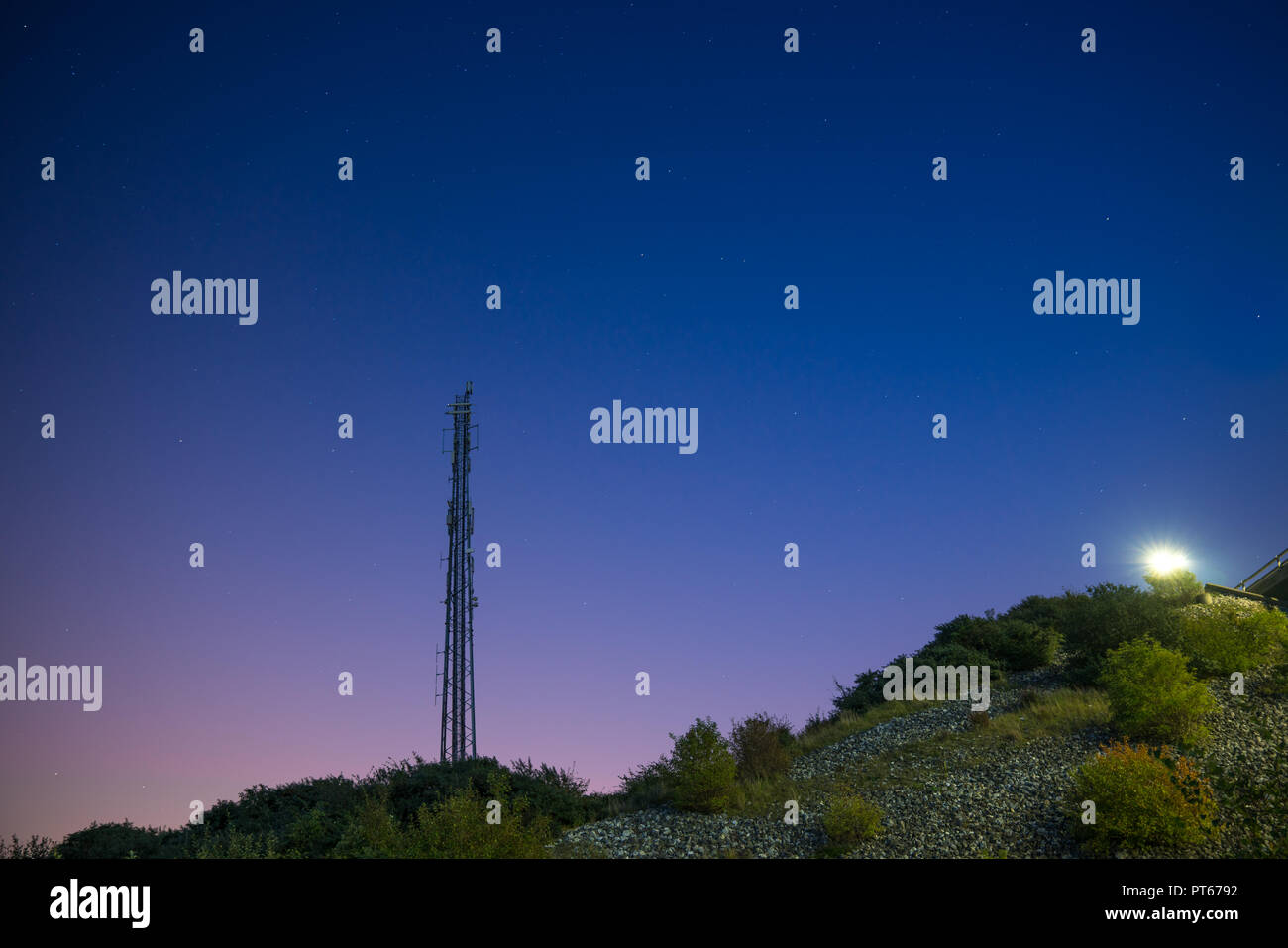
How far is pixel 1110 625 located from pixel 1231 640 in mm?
4745

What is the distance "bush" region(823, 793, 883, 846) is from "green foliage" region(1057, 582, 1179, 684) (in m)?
12.8

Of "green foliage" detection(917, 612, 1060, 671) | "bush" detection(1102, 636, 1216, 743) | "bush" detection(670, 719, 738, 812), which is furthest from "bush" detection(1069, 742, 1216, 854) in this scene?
"green foliage" detection(917, 612, 1060, 671)

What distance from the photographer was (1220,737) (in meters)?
21.3

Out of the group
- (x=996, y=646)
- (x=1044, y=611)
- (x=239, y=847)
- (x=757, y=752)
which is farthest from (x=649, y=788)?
(x=1044, y=611)

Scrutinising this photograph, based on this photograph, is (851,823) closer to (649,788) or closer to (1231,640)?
(649,788)

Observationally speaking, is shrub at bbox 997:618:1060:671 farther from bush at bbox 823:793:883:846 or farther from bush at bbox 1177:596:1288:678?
bush at bbox 823:793:883:846

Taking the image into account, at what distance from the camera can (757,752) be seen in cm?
2466

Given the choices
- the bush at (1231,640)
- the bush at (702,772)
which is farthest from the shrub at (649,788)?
the bush at (1231,640)

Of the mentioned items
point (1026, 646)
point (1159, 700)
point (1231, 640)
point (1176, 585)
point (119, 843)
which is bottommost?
point (119, 843)

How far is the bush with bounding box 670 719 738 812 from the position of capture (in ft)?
70.7

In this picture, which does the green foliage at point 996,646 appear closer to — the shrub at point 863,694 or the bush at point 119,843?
the shrub at point 863,694
